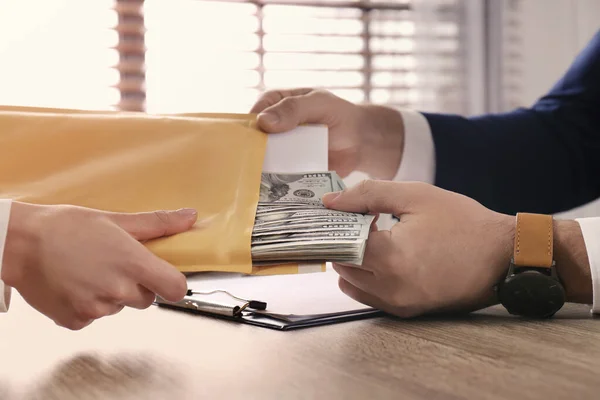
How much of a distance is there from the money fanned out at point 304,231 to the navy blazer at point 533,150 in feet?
2.35

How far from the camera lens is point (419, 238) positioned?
72 centimetres

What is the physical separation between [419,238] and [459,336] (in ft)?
0.45

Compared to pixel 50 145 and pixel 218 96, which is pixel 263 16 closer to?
pixel 218 96

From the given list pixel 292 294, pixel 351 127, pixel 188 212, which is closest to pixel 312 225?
pixel 188 212

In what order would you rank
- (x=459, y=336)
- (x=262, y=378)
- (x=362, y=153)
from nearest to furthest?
(x=262, y=378), (x=459, y=336), (x=362, y=153)

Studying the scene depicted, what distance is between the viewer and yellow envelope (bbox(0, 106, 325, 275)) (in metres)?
0.78

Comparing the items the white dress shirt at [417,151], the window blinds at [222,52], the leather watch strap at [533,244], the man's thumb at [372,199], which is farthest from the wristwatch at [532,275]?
the window blinds at [222,52]

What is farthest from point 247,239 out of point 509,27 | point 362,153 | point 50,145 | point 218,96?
point 509,27

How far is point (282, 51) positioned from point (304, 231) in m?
2.44

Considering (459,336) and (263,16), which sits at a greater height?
(263,16)

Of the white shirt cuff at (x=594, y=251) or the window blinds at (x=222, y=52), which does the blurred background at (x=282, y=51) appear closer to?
the window blinds at (x=222, y=52)

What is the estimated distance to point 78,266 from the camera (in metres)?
0.59

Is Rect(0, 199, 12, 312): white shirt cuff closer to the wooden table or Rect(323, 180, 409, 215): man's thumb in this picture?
the wooden table

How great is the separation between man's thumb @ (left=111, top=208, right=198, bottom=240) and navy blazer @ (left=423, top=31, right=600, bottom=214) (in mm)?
838
